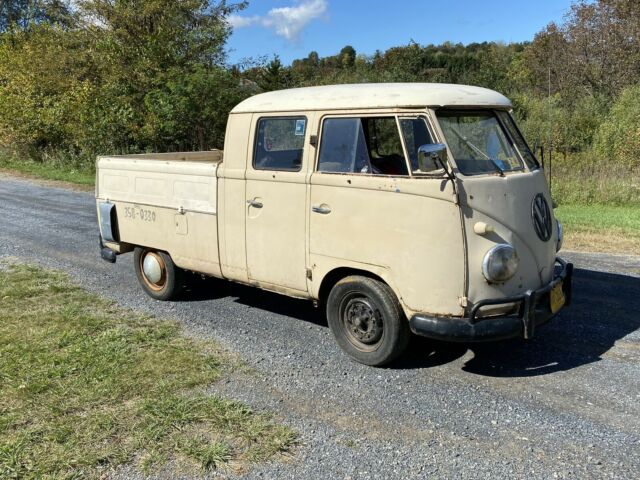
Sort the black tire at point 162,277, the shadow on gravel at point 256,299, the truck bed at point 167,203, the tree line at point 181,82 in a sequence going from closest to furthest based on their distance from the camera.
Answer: the truck bed at point 167,203 < the shadow on gravel at point 256,299 < the black tire at point 162,277 < the tree line at point 181,82

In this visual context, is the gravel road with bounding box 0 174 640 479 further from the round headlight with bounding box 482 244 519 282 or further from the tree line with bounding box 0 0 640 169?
the tree line with bounding box 0 0 640 169

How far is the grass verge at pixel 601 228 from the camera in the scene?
28.7 feet

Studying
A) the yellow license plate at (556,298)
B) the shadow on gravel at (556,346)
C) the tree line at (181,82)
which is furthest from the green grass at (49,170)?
the yellow license plate at (556,298)

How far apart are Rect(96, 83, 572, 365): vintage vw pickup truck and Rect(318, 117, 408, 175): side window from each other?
0.01 meters

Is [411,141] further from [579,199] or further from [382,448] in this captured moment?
[579,199]

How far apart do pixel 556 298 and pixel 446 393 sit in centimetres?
127

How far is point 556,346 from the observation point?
5035mm

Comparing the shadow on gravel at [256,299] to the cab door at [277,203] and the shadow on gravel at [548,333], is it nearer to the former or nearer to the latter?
the shadow on gravel at [548,333]

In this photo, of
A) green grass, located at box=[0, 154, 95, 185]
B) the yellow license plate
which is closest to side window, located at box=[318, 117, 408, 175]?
the yellow license plate

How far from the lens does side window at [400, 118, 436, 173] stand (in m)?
4.36

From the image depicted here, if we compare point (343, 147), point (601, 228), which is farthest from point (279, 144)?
point (601, 228)

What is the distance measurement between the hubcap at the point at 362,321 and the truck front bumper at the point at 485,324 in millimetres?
387

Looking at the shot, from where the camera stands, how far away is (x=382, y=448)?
357cm

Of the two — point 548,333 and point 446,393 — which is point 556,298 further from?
point 446,393
